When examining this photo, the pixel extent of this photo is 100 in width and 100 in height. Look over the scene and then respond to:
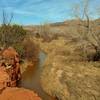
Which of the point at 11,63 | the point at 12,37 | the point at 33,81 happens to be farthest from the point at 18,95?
the point at 12,37

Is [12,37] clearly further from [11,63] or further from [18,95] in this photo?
[18,95]

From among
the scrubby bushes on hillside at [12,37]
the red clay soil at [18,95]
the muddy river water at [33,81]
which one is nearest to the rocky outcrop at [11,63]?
the muddy river water at [33,81]

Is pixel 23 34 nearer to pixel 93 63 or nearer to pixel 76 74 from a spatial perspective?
pixel 93 63

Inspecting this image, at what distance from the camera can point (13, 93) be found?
13359 mm

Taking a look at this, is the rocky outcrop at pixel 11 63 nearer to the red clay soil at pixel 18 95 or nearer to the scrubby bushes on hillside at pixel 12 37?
A: the scrubby bushes on hillside at pixel 12 37

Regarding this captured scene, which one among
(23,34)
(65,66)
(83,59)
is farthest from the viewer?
(23,34)

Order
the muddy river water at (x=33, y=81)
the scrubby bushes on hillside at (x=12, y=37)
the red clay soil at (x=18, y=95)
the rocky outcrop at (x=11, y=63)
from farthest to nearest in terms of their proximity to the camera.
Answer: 1. the scrubby bushes on hillside at (x=12, y=37)
2. the rocky outcrop at (x=11, y=63)
3. the muddy river water at (x=33, y=81)
4. the red clay soil at (x=18, y=95)

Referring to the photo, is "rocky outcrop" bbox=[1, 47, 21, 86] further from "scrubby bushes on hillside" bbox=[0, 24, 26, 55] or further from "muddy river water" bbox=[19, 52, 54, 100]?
"scrubby bushes on hillside" bbox=[0, 24, 26, 55]

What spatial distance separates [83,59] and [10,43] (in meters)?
12.1

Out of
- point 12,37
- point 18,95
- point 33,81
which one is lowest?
point 33,81

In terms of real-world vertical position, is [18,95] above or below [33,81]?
above

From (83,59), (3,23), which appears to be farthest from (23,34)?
(83,59)

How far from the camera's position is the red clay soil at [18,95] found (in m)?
12.9

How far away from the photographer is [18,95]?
43.0 feet
